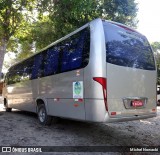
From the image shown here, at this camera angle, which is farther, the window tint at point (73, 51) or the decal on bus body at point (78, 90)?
the window tint at point (73, 51)

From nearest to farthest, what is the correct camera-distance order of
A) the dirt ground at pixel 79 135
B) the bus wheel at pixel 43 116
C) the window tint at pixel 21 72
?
the dirt ground at pixel 79 135 → the bus wheel at pixel 43 116 → the window tint at pixel 21 72

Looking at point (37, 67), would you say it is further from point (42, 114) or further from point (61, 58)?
point (61, 58)

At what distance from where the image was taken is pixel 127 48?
253 inches

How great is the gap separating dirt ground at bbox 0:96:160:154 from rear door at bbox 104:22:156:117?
1072mm

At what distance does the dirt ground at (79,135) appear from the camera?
6.29 metres

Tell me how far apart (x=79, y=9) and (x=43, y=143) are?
633cm

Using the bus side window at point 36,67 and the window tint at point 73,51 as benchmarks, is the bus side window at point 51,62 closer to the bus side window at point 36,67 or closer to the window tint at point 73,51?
the window tint at point 73,51

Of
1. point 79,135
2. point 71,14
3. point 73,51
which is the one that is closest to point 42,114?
point 79,135

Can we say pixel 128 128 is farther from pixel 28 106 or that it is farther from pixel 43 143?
pixel 28 106

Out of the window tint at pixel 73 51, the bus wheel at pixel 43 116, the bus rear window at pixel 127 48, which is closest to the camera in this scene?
the bus rear window at pixel 127 48

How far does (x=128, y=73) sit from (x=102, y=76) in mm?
897

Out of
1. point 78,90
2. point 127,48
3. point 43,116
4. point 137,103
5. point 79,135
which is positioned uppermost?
point 127,48

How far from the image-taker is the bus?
18.7 ft

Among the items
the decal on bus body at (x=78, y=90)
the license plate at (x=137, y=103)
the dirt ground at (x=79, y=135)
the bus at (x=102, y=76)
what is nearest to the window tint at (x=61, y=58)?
the bus at (x=102, y=76)
